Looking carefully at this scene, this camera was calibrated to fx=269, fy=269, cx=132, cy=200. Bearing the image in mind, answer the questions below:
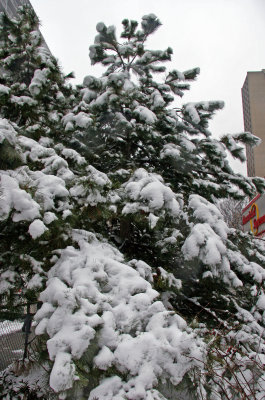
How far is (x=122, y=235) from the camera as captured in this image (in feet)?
14.3

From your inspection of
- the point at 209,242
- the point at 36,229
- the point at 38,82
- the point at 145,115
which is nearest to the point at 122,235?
the point at 209,242

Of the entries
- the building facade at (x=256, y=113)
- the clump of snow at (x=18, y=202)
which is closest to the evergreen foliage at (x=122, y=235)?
the clump of snow at (x=18, y=202)

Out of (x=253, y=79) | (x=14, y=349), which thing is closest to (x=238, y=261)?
(x=14, y=349)

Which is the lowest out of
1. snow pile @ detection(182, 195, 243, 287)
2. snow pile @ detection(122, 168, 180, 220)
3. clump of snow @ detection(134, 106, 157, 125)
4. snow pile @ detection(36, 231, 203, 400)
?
snow pile @ detection(36, 231, 203, 400)

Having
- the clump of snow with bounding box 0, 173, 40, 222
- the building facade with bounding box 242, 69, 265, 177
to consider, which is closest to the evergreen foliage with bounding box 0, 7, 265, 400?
the clump of snow with bounding box 0, 173, 40, 222

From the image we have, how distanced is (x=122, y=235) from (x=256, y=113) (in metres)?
49.3

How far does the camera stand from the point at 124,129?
14.4ft

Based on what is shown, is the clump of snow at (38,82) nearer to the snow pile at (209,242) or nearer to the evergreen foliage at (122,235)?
the evergreen foliage at (122,235)

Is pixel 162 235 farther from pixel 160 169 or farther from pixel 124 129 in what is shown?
pixel 124 129

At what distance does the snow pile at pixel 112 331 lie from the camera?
178 centimetres

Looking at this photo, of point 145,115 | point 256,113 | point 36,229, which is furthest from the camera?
point 256,113

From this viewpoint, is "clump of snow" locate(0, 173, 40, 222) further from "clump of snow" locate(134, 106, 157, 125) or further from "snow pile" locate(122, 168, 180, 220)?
"clump of snow" locate(134, 106, 157, 125)

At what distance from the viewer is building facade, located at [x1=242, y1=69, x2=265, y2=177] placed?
147 feet

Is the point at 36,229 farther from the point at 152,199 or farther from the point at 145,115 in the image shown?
the point at 145,115
